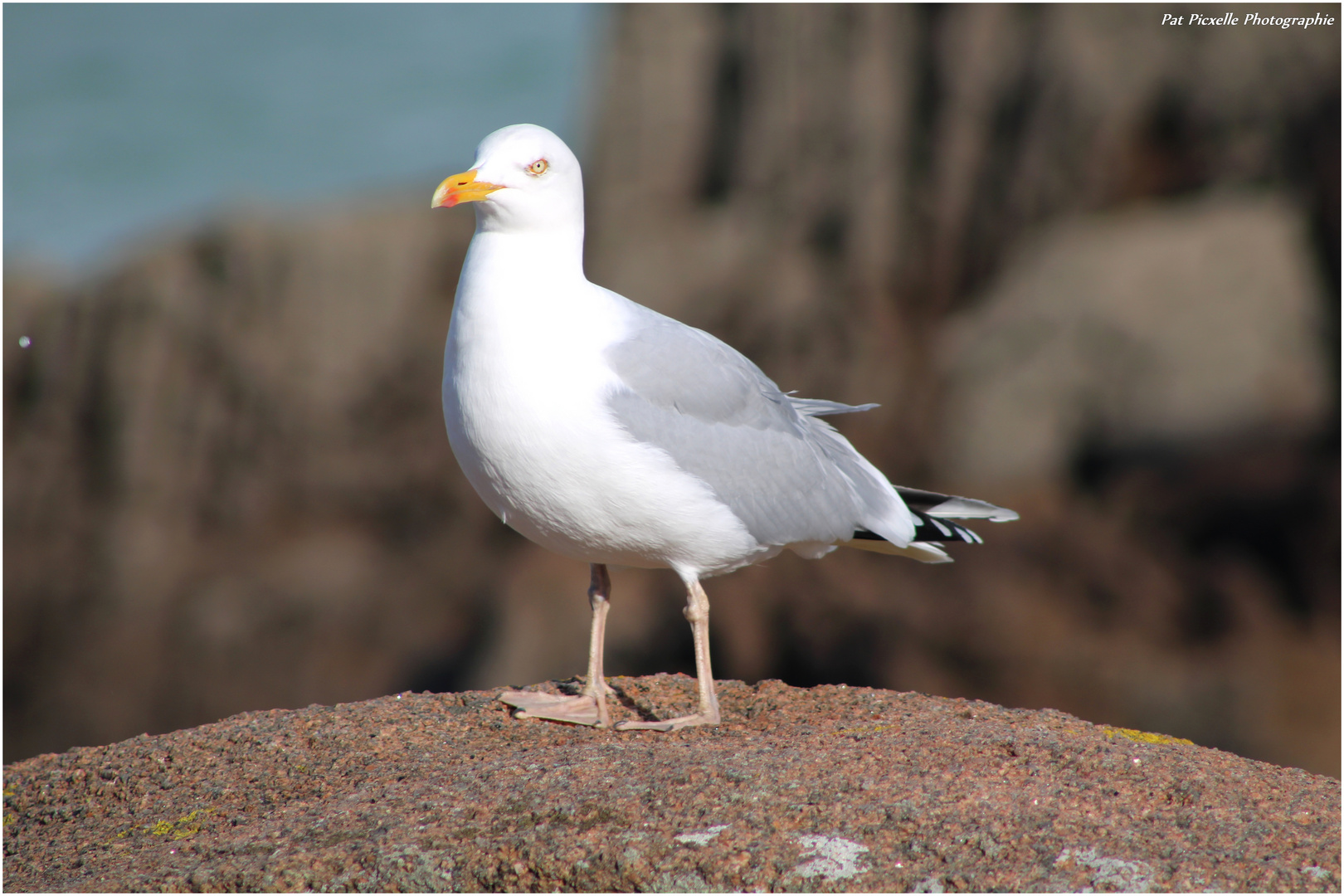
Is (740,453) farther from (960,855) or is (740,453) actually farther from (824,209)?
(824,209)

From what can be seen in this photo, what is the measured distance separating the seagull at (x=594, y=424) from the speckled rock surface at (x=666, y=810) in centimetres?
72

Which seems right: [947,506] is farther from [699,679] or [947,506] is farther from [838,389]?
[838,389]

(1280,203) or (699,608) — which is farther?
(1280,203)

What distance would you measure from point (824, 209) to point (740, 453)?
9346 mm

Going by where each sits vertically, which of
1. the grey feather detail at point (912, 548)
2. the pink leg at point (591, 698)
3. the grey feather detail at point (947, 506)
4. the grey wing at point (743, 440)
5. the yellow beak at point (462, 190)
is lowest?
the pink leg at point (591, 698)

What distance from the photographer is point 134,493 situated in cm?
1488

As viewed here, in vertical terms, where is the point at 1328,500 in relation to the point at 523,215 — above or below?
below

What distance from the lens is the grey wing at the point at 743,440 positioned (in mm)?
4758

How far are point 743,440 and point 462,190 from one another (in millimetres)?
1469

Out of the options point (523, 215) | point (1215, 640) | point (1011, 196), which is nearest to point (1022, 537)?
point (1215, 640)

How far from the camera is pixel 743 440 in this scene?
5.09 m

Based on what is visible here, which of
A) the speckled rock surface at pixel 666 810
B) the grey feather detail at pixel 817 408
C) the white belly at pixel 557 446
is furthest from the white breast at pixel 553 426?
the grey feather detail at pixel 817 408

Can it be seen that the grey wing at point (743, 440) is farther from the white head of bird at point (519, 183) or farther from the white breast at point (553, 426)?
the white head of bird at point (519, 183)

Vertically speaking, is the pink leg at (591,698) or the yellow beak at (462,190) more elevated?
the yellow beak at (462,190)
